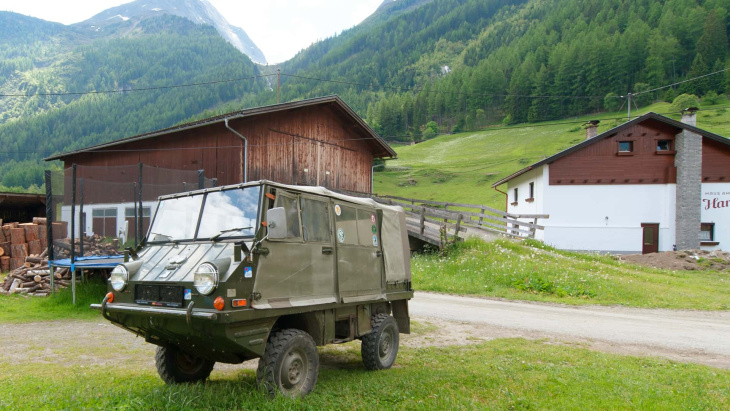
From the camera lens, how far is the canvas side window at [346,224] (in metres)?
6.43

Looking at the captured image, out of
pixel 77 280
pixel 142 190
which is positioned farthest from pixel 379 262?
pixel 77 280

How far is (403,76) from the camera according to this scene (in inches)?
7411

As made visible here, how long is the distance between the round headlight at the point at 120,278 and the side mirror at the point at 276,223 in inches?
72.3

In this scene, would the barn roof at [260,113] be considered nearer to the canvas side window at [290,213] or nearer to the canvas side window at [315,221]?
the canvas side window at [315,221]

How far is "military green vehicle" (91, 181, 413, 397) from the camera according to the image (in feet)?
15.7

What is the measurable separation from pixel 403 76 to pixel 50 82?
12465 cm

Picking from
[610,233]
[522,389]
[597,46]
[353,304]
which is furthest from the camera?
[597,46]

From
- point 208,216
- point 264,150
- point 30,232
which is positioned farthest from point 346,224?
point 30,232

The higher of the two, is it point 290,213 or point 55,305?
point 290,213

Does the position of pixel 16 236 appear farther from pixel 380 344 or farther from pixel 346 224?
pixel 380 344

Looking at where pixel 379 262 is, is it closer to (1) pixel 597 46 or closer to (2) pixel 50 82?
(1) pixel 597 46

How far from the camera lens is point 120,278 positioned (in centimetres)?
546

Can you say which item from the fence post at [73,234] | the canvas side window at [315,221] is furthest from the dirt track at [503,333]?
the canvas side window at [315,221]

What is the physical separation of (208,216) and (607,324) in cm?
985
